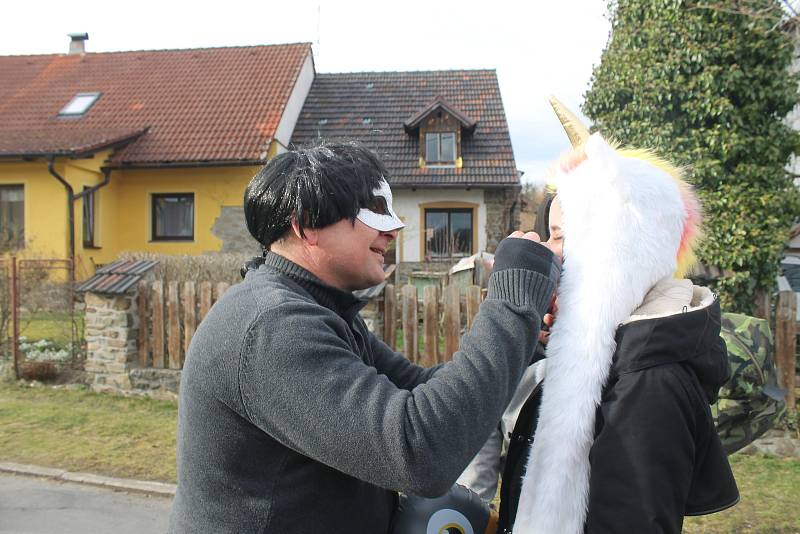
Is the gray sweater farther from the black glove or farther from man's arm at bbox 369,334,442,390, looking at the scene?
man's arm at bbox 369,334,442,390

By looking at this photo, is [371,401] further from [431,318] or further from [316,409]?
[431,318]

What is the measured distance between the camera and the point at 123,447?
561 centimetres

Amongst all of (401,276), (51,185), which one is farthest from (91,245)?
(401,276)

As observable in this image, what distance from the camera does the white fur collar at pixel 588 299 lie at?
1559 millimetres

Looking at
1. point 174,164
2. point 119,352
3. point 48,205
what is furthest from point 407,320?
point 48,205

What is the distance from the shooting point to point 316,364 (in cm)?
124

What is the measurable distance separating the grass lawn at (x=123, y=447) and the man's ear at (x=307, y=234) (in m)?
3.52

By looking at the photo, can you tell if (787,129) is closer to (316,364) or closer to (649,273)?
(649,273)

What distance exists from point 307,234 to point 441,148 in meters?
15.5

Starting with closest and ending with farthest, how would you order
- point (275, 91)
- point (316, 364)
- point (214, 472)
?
point (316, 364) < point (214, 472) < point (275, 91)

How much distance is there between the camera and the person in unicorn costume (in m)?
1.44

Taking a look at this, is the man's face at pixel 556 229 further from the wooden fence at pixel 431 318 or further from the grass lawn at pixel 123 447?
the wooden fence at pixel 431 318

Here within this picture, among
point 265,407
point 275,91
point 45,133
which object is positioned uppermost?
point 275,91

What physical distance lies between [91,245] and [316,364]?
16199 mm
